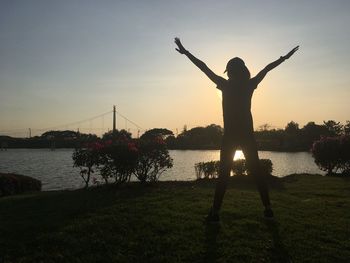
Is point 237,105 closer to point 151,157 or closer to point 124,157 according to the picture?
point 124,157

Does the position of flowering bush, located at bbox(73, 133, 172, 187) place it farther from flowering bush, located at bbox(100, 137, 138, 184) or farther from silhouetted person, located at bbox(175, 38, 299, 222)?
silhouetted person, located at bbox(175, 38, 299, 222)

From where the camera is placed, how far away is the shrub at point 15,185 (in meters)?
15.7

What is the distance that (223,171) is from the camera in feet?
22.5

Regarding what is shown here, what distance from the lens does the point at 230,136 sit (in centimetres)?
693

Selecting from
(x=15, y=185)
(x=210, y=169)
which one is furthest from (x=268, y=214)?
(x=210, y=169)

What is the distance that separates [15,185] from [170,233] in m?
11.9

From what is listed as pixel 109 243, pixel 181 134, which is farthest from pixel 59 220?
pixel 181 134

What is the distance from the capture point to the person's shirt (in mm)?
6949

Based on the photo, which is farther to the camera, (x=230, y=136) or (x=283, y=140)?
(x=283, y=140)

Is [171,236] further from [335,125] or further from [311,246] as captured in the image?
[335,125]

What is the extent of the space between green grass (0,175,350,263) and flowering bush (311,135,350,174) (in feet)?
54.4

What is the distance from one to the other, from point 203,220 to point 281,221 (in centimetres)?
139

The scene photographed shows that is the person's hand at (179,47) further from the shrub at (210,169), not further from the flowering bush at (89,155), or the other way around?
the shrub at (210,169)

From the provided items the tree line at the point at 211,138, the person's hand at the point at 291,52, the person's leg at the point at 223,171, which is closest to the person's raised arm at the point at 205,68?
the person's leg at the point at 223,171
